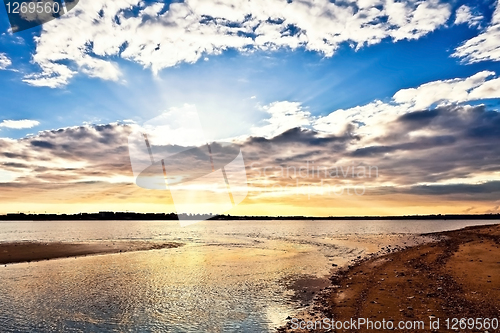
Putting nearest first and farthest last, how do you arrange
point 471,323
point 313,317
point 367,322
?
point 471,323, point 367,322, point 313,317

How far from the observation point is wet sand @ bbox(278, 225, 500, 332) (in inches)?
568

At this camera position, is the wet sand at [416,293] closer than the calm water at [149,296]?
Yes

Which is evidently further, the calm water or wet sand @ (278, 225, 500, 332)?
the calm water

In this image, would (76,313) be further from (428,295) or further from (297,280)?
(428,295)

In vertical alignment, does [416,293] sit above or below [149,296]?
below

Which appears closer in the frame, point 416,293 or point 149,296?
point 416,293

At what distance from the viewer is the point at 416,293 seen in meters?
18.0

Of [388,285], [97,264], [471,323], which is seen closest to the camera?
[471,323]

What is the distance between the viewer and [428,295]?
57.1ft

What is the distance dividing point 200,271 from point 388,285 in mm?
17670

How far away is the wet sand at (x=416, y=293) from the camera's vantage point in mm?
14430

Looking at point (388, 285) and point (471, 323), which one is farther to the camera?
point (388, 285)

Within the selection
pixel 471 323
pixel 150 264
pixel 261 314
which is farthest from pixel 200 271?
pixel 471 323

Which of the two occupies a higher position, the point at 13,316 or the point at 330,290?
the point at 13,316
